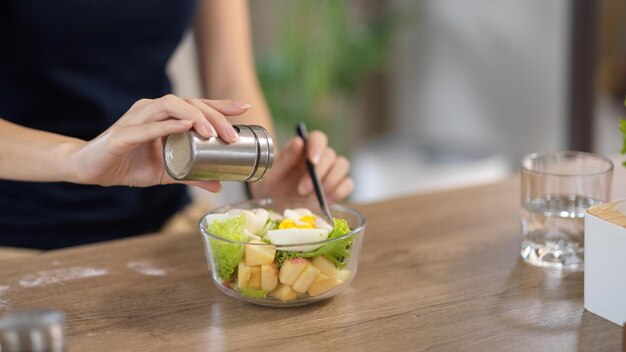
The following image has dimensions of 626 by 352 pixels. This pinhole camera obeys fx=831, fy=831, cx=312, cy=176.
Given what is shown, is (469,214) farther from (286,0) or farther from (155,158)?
(286,0)

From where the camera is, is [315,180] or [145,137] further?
[315,180]

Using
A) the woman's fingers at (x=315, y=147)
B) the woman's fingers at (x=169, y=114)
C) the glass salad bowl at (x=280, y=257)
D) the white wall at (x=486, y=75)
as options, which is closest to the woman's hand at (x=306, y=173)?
the woman's fingers at (x=315, y=147)

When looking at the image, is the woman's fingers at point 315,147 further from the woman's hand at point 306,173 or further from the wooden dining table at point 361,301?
the wooden dining table at point 361,301

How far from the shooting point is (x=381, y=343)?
0.98m

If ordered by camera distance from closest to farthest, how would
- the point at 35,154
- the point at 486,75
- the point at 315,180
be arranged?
the point at 35,154 < the point at 315,180 < the point at 486,75

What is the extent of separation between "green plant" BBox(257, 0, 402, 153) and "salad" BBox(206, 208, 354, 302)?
7.92 feet

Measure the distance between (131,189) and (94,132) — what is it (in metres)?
0.14

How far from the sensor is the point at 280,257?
103cm

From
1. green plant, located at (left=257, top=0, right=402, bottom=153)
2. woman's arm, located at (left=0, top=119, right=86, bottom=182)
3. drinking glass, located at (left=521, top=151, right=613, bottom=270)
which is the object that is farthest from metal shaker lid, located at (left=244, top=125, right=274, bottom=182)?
green plant, located at (left=257, top=0, right=402, bottom=153)

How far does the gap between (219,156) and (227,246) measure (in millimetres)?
116

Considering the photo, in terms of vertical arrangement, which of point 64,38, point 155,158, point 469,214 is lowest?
point 469,214

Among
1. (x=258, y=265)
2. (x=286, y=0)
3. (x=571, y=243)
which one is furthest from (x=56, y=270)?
(x=286, y=0)

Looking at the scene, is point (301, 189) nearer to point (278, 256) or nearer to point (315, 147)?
point (315, 147)

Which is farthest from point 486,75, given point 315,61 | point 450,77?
point 315,61
